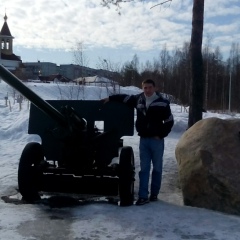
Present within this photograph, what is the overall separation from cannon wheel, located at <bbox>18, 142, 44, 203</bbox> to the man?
4.38ft

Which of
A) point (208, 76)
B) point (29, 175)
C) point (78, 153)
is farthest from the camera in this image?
point (208, 76)

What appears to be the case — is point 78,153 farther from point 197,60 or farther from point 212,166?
point 197,60

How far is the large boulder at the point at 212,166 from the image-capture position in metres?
6.12

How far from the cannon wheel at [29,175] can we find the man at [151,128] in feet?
4.38

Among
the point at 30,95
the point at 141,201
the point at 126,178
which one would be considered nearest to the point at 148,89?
the point at 126,178

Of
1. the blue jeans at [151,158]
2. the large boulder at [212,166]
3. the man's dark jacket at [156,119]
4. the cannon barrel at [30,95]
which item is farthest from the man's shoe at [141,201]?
the cannon barrel at [30,95]

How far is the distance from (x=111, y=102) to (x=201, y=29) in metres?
3.70

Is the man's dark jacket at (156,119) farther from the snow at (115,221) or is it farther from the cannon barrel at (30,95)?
the cannon barrel at (30,95)

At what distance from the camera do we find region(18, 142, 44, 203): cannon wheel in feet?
21.2

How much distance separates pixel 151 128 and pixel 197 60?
377 cm

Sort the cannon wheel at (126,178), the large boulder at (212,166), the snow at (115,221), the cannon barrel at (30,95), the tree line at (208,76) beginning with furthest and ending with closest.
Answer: the tree line at (208,76) < the cannon wheel at (126,178) < the large boulder at (212,166) < the cannon barrel at (30,95) < the snow at (115,221)

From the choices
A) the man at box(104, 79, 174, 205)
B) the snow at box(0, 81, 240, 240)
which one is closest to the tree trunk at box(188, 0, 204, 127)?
the snow at box(0, 81, 240, 240)

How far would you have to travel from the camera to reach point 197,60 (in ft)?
32.6

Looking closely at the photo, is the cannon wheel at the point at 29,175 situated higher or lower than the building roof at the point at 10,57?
lower
